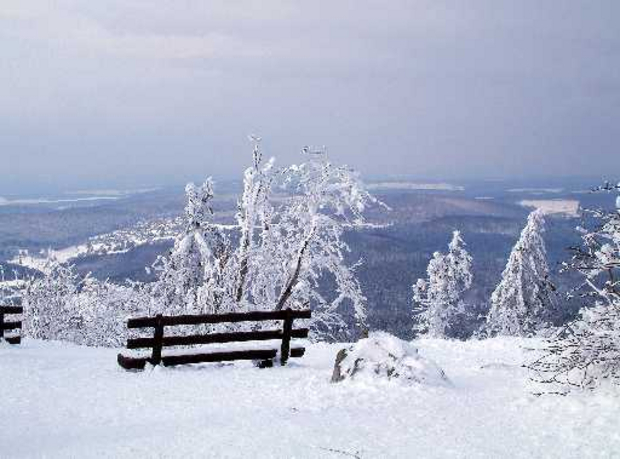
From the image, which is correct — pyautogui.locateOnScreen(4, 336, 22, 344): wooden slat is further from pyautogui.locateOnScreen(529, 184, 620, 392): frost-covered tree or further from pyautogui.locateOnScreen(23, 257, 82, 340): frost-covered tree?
pyautogui.locateOnScreen(23, 257, 82, 340): frost-covered tree

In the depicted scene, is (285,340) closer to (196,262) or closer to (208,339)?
(208,339)

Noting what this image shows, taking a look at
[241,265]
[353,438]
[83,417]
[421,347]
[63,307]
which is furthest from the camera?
[63,307]

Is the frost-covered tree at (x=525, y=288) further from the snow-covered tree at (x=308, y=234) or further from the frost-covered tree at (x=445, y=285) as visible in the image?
the snow-covered tree at (x=308, y=234)

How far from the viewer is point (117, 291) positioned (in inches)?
1508

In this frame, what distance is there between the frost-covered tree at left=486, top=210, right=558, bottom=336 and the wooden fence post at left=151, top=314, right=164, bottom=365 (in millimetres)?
27783

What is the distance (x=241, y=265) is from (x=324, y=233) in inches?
149

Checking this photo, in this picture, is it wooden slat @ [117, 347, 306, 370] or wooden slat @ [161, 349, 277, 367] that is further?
wooden slat @ [161, 349, 277, 367]

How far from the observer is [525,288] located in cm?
3681

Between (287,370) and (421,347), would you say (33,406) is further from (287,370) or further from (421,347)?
(421,347)

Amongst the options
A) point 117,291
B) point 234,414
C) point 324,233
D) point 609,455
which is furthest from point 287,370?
point 117,291

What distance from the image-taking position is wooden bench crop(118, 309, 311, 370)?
493 inches

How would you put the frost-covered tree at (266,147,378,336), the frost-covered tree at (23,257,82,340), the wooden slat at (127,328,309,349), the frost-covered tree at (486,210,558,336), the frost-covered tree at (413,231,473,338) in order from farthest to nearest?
the frost-covered tree at (413,231,473,338)
the frost-covered tree at (23,257,82,340)
the frost-covered tree at (486,210,558,336)
the frost-covered tree at (266,147,378,336)
the wooden slat at (127,328,309,349)

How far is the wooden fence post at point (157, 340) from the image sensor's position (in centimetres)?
1252

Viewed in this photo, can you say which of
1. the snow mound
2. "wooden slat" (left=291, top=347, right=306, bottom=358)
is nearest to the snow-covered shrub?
"wooden slat" (left=291, top=347, right=306, bottom=358)
